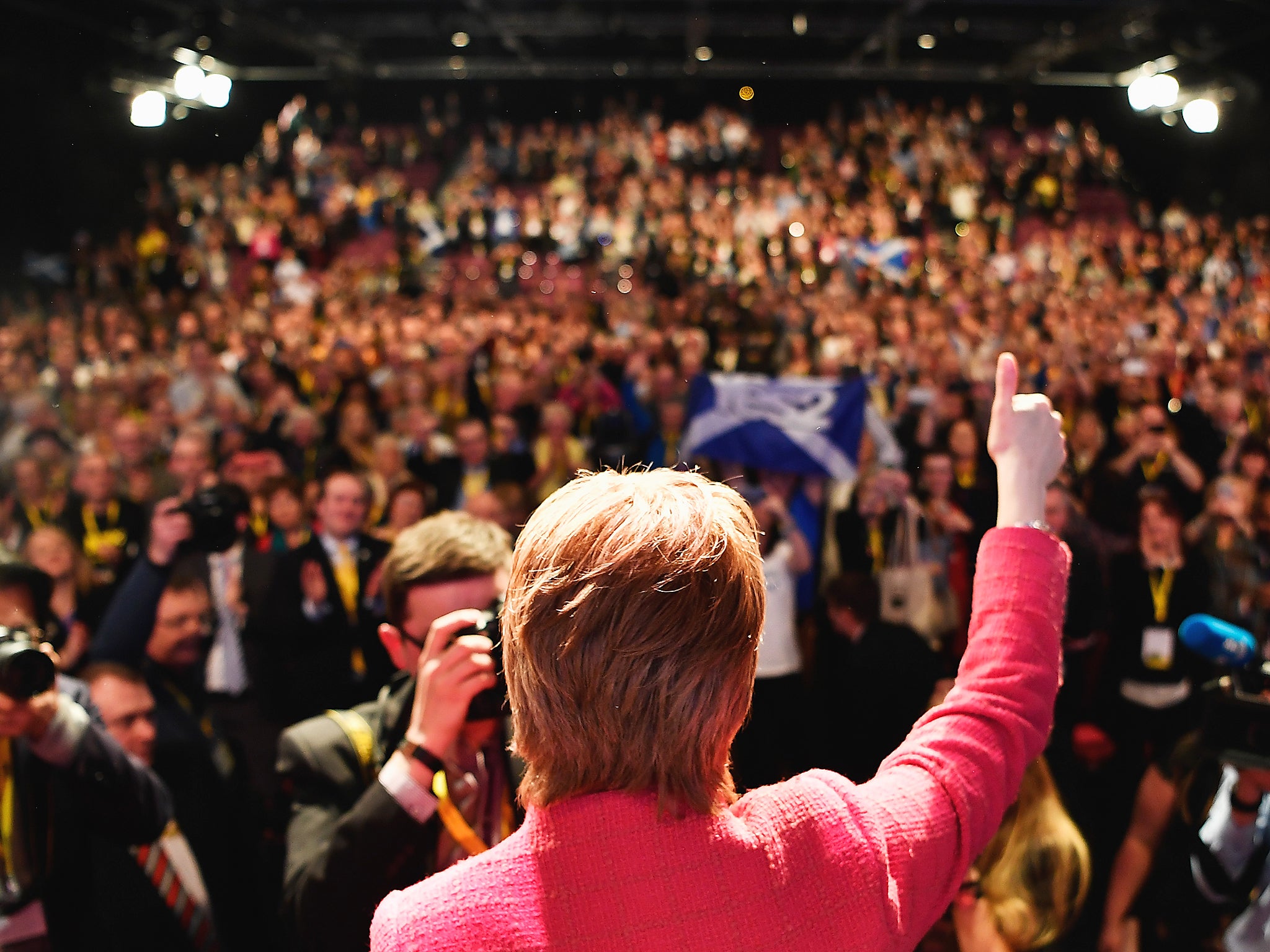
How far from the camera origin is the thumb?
2.47 feet

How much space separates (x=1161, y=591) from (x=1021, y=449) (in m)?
2.06

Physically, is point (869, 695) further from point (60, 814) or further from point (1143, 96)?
point (1143, 96)

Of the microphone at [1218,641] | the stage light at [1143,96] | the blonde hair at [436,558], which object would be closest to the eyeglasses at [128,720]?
the blonde hair at [436,558]

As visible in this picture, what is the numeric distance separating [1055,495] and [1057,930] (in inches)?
25.1

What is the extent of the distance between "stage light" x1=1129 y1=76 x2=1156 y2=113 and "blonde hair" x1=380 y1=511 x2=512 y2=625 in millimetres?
2611

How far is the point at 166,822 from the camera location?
1388 mm

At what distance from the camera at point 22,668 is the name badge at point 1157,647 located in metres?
2.37

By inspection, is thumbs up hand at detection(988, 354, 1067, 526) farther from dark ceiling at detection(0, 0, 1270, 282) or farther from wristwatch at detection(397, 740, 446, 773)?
dark ceiling at detection(0, 0, 1270, 282)

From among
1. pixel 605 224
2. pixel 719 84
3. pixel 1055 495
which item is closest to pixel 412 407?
pixel 1055 495

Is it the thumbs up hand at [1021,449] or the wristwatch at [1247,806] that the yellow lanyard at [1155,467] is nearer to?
the wristwatch at [1247,806]

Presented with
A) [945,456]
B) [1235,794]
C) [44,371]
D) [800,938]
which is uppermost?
[44,371]

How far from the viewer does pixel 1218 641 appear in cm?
107

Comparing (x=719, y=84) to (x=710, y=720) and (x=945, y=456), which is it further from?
(x=710, y=720)

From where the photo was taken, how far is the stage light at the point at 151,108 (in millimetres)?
1655
